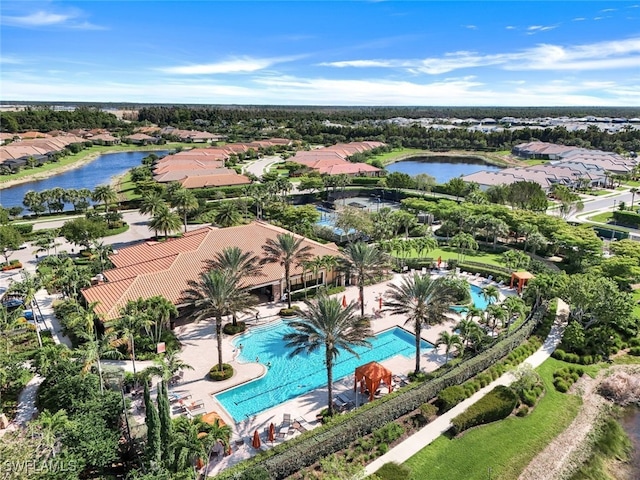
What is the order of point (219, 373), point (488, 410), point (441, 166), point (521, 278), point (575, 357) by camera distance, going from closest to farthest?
1. point (488, 410)
2. point (219, 373)
3. point (575, 357)
4. point (521, 278)
5. point (441, 166)

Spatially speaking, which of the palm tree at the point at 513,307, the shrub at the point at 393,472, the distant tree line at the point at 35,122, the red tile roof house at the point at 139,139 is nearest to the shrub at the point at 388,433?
the shrub at the point at 393,472

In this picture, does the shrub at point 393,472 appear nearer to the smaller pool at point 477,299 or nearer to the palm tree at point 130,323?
the palm tree at point 130,323

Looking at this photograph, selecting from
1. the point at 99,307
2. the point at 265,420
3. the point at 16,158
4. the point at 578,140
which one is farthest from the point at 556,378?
the point at 578,140

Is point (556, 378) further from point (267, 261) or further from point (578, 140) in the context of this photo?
point (578, 140)

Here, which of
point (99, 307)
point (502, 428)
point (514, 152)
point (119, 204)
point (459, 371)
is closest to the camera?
point (502, 428)

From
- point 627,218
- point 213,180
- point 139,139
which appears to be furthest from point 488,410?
point 139,139

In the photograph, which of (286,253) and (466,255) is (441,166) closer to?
(466,255)
